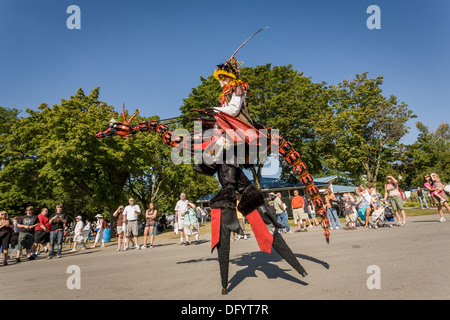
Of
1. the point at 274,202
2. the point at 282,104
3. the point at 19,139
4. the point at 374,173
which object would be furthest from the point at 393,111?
the point at 19,139

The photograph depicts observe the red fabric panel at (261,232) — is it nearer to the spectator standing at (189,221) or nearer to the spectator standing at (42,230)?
the spectator standing at (189,221)

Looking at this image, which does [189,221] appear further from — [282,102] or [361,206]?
[282,102]

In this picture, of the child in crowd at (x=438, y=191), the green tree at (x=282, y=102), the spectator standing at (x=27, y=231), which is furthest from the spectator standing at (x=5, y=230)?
the green tree at (x=282, y=102)

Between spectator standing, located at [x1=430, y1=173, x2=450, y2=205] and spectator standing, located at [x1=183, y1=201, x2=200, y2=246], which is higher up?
spectator standing, located at [x1=430, y1=173, x2=450, y2=205]

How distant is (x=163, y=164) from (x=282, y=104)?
1750cm

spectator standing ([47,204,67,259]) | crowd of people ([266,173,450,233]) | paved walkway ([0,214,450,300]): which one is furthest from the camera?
spectator standing ([47,204,67,259])

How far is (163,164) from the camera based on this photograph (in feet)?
109

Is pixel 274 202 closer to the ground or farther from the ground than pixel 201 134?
closer to the ground

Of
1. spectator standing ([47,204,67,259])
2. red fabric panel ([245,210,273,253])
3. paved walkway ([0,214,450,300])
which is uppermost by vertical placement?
red fabric panel ([245,210,273,253])

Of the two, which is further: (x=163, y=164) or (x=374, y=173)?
(x=163, y=164)

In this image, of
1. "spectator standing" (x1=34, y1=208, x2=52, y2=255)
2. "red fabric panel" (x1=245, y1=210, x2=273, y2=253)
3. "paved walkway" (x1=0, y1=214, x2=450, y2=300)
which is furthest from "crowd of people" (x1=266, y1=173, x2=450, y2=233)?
"spectator standing" (x1=34, y1=208, x2=52, y2=255)

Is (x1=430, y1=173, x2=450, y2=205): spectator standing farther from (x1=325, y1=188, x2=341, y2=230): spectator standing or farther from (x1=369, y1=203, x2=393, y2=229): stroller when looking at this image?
(x1=325, y1=188, x2=341, y2=230): spectator standing

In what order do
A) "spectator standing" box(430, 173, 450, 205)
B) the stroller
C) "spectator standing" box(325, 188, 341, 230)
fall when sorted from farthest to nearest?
"spectator standing" box(325, 188, 341, 230) < the stroller < "spectator standing" box(430, 173, 450, 205)
